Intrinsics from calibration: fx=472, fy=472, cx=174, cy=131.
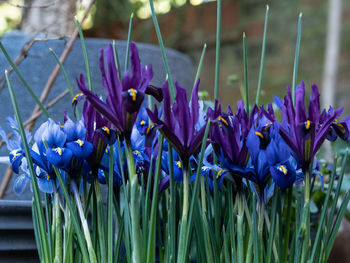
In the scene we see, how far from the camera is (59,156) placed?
22.7 inches

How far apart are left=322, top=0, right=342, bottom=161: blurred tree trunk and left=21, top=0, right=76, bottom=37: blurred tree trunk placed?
56.4 inches

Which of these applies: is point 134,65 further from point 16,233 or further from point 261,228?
point 16,233

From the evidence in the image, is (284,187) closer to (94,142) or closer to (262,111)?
(262,111)

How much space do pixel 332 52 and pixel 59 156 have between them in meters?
2.28

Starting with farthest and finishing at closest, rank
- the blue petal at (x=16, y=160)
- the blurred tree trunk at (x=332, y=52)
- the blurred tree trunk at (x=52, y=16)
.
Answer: the blurred tree trunk at (x=332, y=52), the blurred tree trunk at (x=52, y=16), the blue petal at (x=16, y=160)

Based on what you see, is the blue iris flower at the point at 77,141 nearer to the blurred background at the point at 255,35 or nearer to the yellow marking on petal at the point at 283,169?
the yellow marking on petal at the point at 283,169

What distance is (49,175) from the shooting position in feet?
2.04

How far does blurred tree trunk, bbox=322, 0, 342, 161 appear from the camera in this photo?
2.50 meters

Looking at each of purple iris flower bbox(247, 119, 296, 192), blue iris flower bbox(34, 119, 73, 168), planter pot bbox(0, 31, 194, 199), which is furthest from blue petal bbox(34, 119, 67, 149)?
planter pot bbox(0, 31, 194, 199)

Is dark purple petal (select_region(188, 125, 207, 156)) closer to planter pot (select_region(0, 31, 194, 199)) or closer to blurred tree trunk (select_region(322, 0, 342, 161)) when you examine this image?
planter pot (select_region(0, 31, 194, 199))

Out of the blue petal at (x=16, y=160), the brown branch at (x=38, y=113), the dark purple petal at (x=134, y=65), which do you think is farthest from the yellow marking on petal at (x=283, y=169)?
the brown branch at (x=38, y=113)

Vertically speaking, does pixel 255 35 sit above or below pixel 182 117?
above

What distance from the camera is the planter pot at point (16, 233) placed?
0.71 metres

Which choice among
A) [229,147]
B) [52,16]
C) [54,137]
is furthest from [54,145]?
[52,16]
